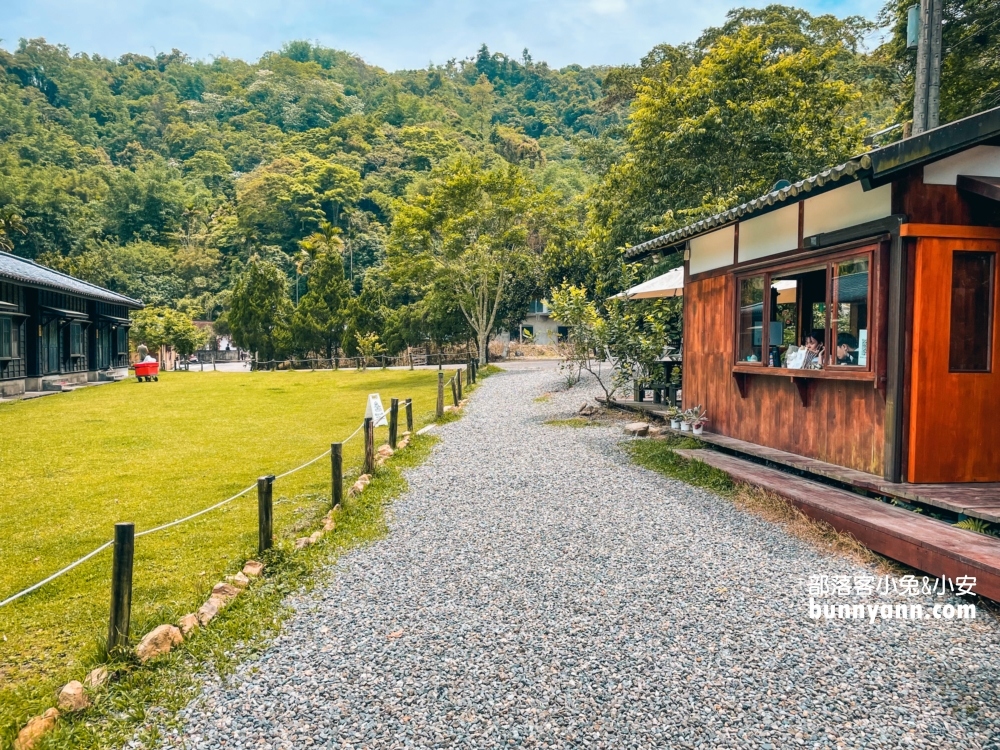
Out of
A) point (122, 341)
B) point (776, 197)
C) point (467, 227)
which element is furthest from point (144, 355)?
point (776, 197)

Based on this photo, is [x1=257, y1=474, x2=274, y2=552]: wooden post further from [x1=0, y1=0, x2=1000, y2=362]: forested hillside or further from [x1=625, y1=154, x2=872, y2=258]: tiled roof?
[x1=0, y1=0, x2=1000, y2=362]: forested hillside

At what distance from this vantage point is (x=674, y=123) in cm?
1755

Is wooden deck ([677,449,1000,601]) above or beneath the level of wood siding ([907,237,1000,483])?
beneath

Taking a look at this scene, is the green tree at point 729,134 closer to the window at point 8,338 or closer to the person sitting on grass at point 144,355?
the window at point 8,338

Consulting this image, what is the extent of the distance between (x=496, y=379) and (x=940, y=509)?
16997 mm

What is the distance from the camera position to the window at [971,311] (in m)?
5.11

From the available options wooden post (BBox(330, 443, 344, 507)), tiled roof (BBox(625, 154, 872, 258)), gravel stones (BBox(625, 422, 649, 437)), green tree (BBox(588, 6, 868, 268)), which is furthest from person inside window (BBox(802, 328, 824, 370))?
green tree (BBox(588, 6, 868, 268))

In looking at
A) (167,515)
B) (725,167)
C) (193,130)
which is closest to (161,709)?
(167,515)

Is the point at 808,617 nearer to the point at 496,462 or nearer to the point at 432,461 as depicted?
the point at 496,462

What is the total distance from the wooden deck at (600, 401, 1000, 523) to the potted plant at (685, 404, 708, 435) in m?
1.42

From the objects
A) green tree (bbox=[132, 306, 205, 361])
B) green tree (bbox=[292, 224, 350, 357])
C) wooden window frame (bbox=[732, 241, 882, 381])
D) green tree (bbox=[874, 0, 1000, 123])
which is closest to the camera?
wooden window frame (bbox=[732, 241, 882, 381])

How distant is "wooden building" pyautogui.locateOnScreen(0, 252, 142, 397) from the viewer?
18.4m

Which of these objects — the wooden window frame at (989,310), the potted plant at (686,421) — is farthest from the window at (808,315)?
the potted plant at (686,421)

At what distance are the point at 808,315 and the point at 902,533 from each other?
11.8ft
